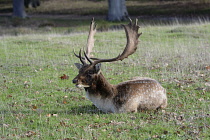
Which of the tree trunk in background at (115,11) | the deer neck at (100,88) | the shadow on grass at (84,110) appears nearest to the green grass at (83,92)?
the shadow on grass at (84,110)

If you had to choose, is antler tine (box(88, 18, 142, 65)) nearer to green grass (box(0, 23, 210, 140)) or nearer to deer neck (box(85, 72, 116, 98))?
deer neck (box(85, 72, 116, 98))

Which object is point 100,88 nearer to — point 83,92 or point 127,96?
point 127,96

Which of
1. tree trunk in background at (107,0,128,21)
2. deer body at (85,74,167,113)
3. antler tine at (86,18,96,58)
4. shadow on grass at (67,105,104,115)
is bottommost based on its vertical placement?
shadow on grass at (67,105,104,115)

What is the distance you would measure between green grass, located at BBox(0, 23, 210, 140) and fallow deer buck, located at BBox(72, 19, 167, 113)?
0.25 m

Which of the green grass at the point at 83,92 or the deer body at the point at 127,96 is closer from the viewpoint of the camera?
the green grass at the point at 83,92

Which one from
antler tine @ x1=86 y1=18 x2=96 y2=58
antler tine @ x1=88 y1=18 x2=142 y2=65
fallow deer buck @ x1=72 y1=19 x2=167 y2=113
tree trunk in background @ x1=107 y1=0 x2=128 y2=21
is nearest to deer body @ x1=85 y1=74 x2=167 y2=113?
fallow deer buck @ x1=72 y1=19 x2=167 y2=113

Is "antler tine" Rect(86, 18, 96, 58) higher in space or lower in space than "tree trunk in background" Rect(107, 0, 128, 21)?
lower

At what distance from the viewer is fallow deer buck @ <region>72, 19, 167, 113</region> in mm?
8234

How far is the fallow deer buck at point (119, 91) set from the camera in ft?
27.0

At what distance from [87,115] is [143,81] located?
1.50 m

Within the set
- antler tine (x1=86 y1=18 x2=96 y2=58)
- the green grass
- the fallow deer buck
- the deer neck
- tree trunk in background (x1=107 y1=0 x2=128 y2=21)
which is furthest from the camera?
tree trunk in background (x1=107 y1=0 x2=128 y2=21)

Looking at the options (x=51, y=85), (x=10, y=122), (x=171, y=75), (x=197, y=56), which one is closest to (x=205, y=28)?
(x=197, y=56)

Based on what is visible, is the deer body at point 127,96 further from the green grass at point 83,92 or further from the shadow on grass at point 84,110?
the shadow on grass at point 84,110

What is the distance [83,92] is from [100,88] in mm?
2257
